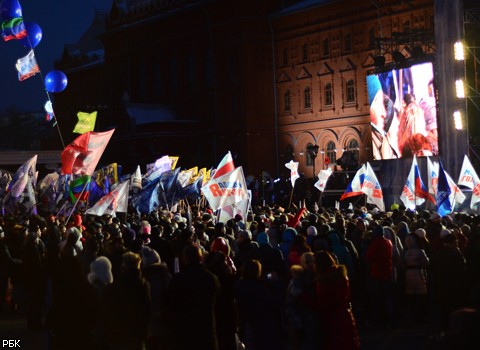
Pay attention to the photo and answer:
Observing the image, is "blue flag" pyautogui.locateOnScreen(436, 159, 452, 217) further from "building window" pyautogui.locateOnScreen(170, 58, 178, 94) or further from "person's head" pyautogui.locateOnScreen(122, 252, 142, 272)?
"building window" pyautogui.locateOnScreen(170, 58, 178, 94)

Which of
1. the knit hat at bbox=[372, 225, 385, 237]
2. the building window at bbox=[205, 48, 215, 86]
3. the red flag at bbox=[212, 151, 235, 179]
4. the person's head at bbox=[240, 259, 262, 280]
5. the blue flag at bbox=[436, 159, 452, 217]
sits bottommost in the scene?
the person's head at bbox=[240, 259, 262, 280]

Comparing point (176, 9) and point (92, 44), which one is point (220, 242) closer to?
point (176, 9)

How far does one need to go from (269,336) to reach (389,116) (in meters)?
29.1

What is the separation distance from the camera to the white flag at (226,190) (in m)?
20.3

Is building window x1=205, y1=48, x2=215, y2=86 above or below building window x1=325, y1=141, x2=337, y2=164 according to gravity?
above

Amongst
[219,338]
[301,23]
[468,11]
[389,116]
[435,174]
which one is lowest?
[219,338]

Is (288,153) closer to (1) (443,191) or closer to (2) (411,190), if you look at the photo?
(2) (411,190)

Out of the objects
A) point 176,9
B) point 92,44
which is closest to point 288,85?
point 176,9

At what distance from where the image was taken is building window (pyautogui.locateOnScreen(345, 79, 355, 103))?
5297cm

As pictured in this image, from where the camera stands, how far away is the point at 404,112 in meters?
36.8

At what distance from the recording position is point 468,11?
32.7 m

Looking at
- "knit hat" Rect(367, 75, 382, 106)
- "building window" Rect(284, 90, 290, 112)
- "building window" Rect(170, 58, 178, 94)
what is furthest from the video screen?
"building window" Rect(170, 58, 178, 94)

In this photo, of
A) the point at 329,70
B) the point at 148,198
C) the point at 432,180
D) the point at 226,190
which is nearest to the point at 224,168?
the point at 226,190

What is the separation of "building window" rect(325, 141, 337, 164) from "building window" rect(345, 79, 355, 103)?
2550 millimetres
